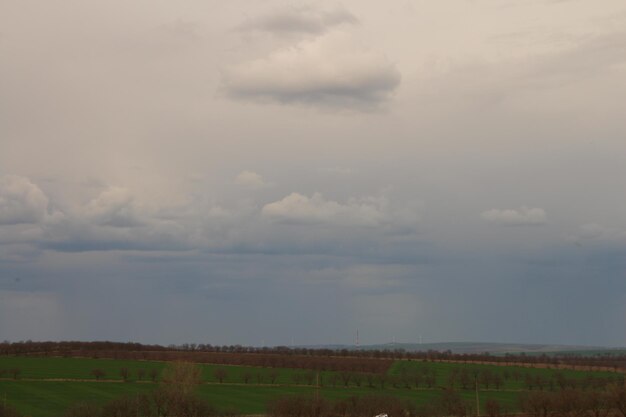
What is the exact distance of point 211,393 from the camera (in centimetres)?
12450

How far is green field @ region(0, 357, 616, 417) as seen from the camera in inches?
4385

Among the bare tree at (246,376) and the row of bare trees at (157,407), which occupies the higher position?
Result: the bare tree at (246,376)

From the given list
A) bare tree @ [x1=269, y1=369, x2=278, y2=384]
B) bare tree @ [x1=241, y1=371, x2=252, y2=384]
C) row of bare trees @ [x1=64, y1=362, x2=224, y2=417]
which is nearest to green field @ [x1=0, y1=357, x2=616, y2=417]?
bare tree @ [x1=241, y1=371, x2=252, y2=384]

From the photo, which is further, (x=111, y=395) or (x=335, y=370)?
(x=335, y=370)

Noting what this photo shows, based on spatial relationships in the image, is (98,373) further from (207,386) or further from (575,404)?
(575,404)

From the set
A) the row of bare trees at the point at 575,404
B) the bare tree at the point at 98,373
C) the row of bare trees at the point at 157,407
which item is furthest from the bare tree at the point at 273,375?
the row of bare trees at the point at 575,404

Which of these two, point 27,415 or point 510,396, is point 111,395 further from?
point 510,396

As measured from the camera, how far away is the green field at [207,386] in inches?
4385

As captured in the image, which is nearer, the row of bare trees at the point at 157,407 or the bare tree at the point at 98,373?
the row of bare trees at the point at 157,407

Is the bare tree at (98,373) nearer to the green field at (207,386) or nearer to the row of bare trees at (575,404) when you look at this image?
the green field at (207,386)

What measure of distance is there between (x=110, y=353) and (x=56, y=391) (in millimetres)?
66743

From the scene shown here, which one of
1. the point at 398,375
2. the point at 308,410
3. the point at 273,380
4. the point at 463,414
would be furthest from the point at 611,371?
the point at 308,410

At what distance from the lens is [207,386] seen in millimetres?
134500

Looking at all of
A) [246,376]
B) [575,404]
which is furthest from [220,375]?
[575,404]
